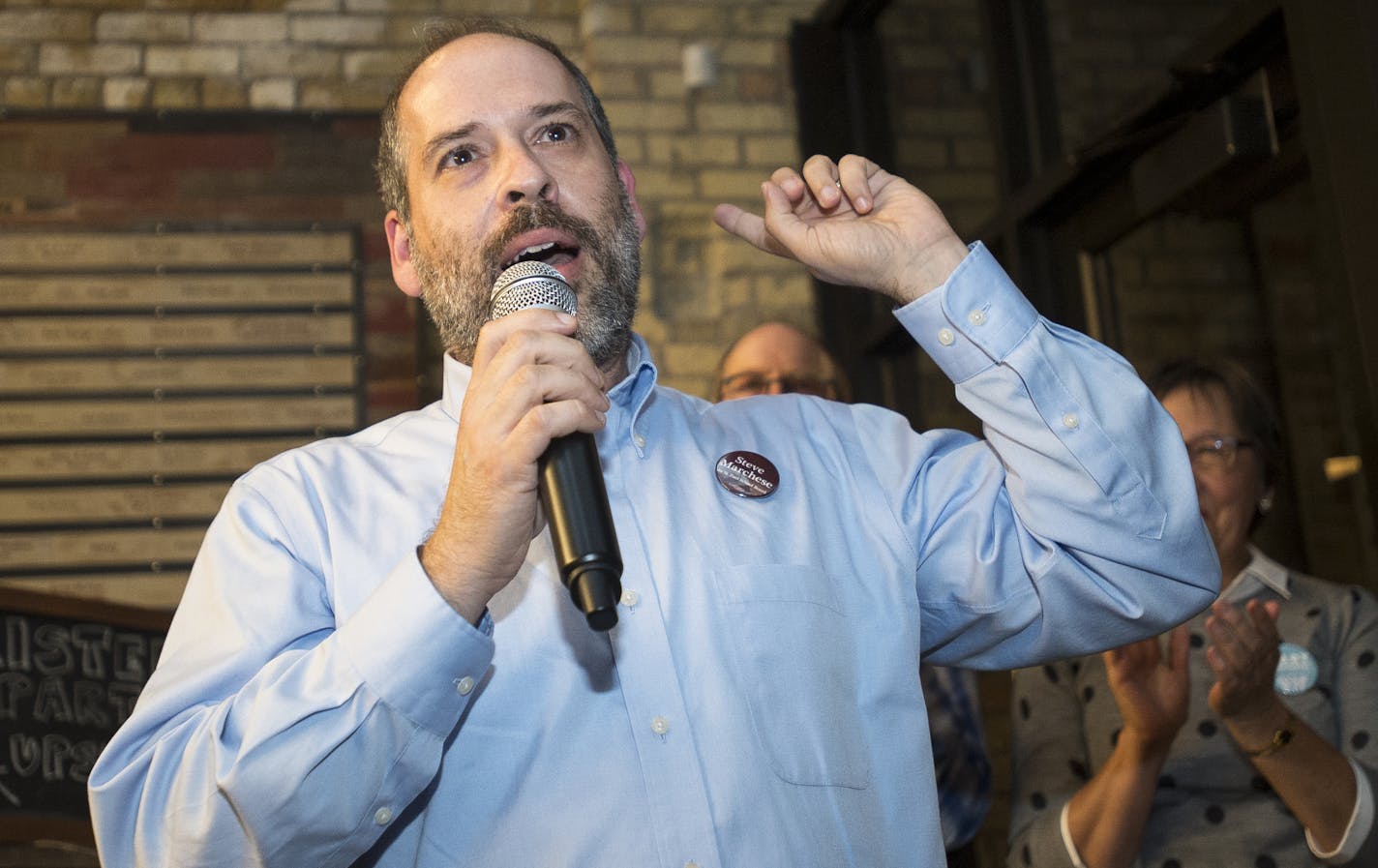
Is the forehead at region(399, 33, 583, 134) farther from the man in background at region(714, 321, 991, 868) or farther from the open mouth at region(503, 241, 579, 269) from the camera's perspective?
the man in background at region(714, 321, 991, 868)

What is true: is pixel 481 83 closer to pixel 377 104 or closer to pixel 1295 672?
pixel 1295 672

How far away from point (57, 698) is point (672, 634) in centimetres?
198

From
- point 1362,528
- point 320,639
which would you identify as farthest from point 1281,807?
point 1362,528

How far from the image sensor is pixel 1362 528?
180 inches

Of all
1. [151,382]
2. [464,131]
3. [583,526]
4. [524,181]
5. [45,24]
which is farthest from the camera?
[45,24]

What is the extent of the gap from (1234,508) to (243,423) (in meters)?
2.67

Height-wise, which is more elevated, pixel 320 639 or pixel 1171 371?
pixel 1171 371

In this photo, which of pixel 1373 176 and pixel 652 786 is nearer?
pixel 652 786

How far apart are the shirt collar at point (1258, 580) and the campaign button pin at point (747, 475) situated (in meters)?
1.11

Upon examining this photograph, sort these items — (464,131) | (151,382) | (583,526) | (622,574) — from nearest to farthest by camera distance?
(583,526)
(622,574)
(464,131)
(151,382)

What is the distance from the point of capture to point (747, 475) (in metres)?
1.51

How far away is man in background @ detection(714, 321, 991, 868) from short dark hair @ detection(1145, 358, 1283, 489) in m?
0.63

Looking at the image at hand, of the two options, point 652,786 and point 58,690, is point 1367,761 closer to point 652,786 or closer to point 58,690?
point 652,786

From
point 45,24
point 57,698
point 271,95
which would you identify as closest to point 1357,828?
point 57,698
